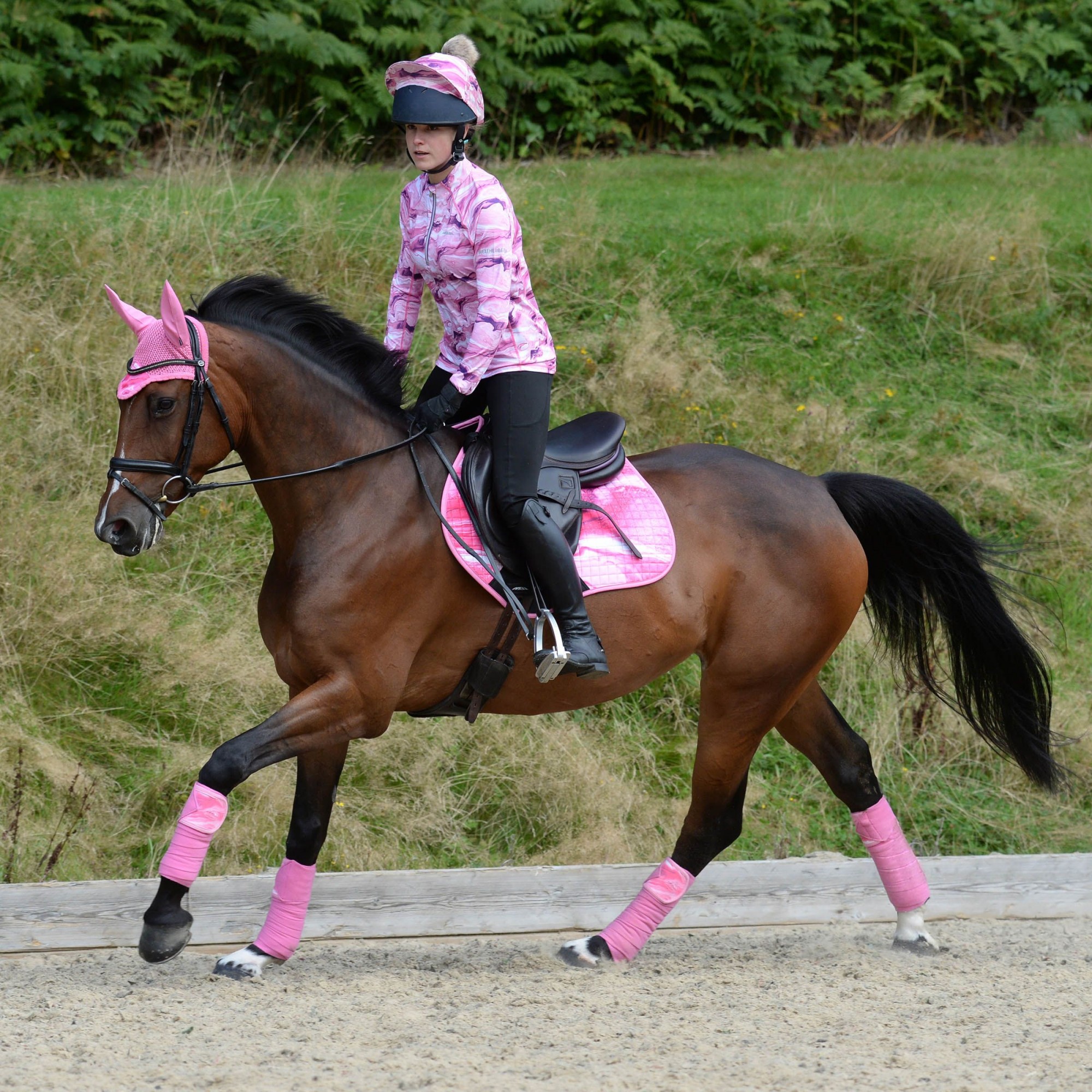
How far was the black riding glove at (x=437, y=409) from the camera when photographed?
13.7ft

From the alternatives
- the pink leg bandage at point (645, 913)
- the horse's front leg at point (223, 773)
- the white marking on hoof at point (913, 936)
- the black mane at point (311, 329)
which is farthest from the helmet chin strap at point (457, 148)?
the white marking on hoof at point (913, 936)

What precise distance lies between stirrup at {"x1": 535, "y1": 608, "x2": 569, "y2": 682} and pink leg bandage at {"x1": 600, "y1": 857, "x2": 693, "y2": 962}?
1.05 metres

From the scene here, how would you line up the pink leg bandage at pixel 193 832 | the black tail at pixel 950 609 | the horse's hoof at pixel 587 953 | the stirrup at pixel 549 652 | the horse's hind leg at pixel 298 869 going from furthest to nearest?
the black tail at pixel 950 609
the horse's hoof at pixel 587 953
the horse's hind leg at pixel 298 869
the stirrup at pixel 549 652
the pink leg bandage at pixel 193 832

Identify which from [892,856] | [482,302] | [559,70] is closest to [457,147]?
[482,302]

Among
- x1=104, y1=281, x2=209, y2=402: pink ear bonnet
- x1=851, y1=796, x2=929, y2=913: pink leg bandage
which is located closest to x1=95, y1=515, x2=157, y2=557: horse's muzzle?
x1=104, y1=281, x2=209, y2=402: pink ear bonnet

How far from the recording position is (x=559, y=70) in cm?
1305

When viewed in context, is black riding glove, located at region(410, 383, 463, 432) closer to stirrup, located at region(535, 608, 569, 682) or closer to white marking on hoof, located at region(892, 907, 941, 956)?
stirrup, located at region(535, 608, 569, 682)

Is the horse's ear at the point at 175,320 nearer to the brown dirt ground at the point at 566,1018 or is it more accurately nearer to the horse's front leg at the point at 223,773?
the horse's front leg at the point at 223,773

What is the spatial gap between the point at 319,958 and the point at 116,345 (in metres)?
4.75

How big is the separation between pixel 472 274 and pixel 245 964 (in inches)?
100

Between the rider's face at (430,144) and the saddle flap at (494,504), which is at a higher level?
the rider's face at (430,144)

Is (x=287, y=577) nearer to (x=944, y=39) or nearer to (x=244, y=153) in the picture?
(x=244, y=153)

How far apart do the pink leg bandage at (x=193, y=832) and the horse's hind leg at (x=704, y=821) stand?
1.54 metres

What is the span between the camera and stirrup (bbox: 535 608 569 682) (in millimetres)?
4094
